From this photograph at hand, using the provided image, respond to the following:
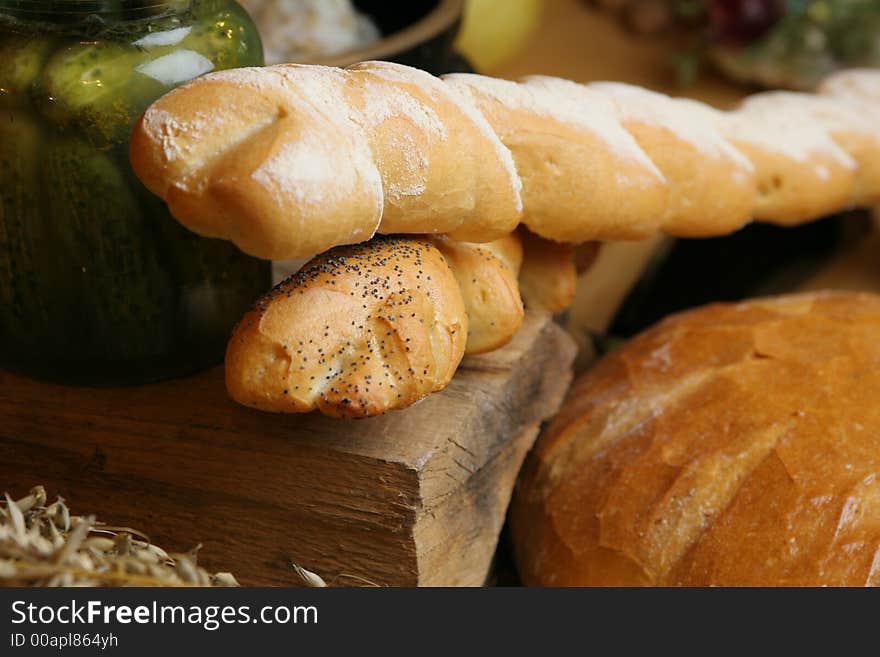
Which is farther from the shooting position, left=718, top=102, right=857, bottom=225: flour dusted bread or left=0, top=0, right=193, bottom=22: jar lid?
left=718, top=102, right=857, bottom=225: flour dusted bread

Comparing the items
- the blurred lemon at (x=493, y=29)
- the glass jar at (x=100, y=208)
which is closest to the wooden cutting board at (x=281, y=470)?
the glass jar at (x=100, y=208)

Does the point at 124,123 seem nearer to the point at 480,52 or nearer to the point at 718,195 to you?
the point at 718,195

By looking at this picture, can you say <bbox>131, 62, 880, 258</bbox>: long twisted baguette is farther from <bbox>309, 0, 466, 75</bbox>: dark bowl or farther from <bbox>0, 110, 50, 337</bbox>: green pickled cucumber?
<bbox>309, 0, 466, 75</bbox>: dark bowl

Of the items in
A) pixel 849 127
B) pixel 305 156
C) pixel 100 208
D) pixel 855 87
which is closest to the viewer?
pixel 305 156

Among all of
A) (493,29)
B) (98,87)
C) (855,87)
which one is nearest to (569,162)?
(98,87)

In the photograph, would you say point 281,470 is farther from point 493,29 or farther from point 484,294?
point 493,29

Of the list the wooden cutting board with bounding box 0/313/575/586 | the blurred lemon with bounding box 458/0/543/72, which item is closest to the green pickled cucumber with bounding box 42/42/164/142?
the wooden cutting board with bounding box 0/313/575/586

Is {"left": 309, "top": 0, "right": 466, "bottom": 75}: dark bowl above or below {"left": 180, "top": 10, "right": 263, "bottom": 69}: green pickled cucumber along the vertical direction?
below

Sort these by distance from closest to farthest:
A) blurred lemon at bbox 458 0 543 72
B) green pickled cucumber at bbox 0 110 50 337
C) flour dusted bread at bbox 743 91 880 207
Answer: green pickled cucumber at bbox 0 110 50 337 → flour dusted bread at bbox 743 91 880 207 → blurred lemon at bbox 458 0 543 72
